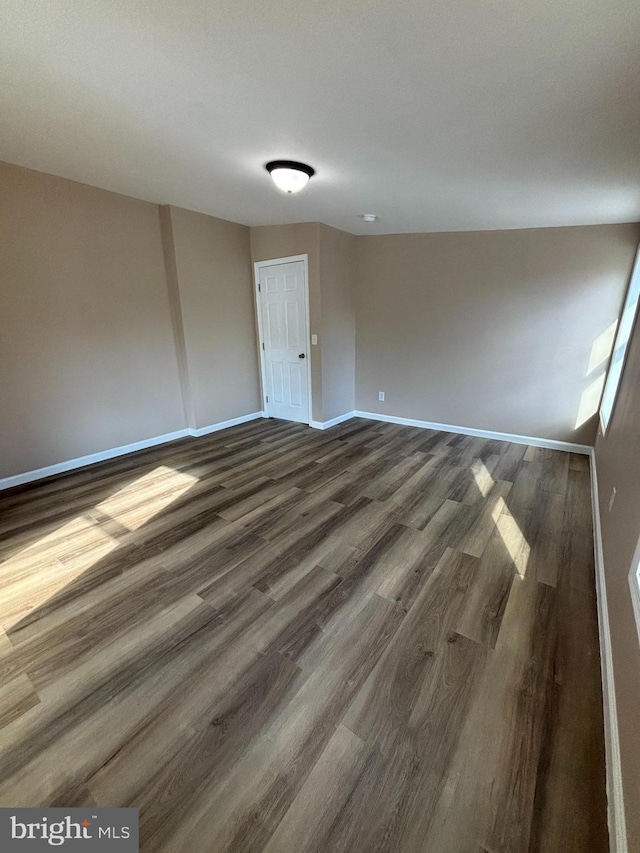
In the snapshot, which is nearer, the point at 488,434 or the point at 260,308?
the point at 488,434

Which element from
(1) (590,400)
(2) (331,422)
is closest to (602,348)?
(1) (590,400)

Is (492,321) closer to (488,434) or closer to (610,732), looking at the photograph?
(488,434)

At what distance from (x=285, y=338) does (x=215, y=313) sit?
0.94 m

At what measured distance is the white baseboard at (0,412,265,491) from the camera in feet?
10.6

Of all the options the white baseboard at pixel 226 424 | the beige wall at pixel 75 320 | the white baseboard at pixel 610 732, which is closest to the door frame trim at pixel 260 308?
the white baseboard at pixel 226 424

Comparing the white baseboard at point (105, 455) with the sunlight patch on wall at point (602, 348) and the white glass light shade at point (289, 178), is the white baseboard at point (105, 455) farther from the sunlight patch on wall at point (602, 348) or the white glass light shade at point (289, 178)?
the sunlight patch on wall at point (602, 348)

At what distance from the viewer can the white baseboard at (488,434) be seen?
12.9 feet

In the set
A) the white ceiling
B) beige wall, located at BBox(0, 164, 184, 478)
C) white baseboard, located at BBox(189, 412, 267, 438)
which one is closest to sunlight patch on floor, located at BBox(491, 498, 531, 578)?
the white ceiling

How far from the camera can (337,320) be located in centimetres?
471

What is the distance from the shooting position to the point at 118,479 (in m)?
3.36

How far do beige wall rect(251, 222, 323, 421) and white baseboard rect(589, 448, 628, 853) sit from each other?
3.38 metres

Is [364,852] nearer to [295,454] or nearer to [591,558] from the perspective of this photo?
[591,558]

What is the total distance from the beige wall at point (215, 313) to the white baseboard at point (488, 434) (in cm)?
184
